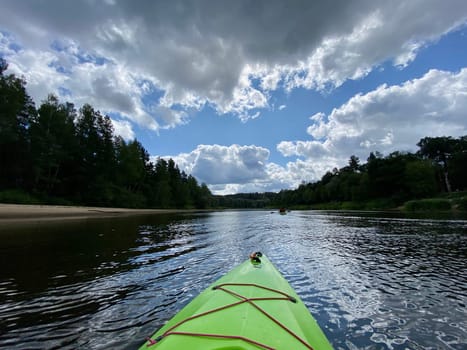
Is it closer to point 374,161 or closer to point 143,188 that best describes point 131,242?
point 143,188

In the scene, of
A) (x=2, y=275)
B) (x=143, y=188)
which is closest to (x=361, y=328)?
(x=2, y=275)

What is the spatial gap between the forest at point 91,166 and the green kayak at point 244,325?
141 ft

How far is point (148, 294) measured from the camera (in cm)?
637

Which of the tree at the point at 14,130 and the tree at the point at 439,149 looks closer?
the tree at the point at 14,130

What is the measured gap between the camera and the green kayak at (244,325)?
8.71 ft

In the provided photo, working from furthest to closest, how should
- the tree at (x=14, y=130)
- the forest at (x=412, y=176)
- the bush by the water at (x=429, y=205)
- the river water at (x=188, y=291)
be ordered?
the forest at (x=412, y=176) < the bush by the water at (x=429, y=205) < the tree at (x=14, y=130) < the river water at (x=188, y=291)

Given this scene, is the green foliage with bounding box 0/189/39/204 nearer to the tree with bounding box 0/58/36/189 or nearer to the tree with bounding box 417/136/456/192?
the tree with bounding box 0/58/36/189

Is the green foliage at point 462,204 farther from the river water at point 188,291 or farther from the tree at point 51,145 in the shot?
the tree at point 51,145

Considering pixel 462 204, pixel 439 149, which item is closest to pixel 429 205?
pixel 462 204

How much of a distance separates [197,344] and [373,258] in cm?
1099

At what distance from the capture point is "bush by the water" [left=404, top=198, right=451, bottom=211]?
4625cm

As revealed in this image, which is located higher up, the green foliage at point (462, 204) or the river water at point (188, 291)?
the green foliage at point (462, 204)

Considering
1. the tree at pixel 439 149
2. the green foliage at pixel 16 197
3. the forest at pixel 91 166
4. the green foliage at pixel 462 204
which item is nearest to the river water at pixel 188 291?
the green foliage at pixel 16 197

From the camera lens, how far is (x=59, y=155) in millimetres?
42594
